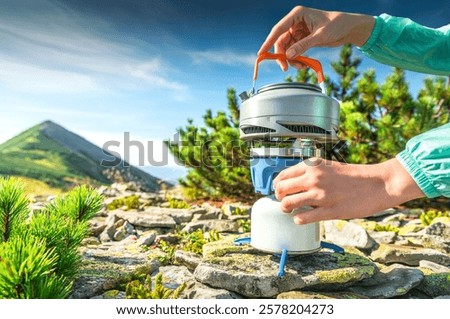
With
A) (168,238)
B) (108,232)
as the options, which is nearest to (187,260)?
(168,238)

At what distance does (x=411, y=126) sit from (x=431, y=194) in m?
3.59

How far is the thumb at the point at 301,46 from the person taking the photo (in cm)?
141

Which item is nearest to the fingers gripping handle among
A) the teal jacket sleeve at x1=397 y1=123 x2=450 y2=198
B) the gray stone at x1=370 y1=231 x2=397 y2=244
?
the teal jacket sleeve at x1=397 y1=123 x2=450 y2=198

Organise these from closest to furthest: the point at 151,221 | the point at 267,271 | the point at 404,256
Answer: the point at 267,271, the point at 404,256, the point at 151,221

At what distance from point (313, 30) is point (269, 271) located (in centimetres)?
107

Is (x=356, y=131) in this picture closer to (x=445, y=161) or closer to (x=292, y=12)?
(x=292, y=12)

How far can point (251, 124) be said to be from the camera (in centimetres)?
143

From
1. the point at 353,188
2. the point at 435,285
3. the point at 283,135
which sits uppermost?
the point at 283,135

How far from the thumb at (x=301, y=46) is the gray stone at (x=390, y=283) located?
111 cm

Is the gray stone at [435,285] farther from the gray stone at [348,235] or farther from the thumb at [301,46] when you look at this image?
the thumb at [301,46]

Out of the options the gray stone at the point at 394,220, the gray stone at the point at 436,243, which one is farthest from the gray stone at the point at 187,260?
the gray stone at the point at 394,220

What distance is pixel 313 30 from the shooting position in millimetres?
1521

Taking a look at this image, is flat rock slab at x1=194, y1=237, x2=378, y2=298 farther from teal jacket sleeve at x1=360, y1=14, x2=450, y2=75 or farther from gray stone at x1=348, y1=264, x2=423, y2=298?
teal jacket sleeve at x1=360, y1=14, x2=450, y2=75

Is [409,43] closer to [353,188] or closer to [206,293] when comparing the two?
[353,188]
